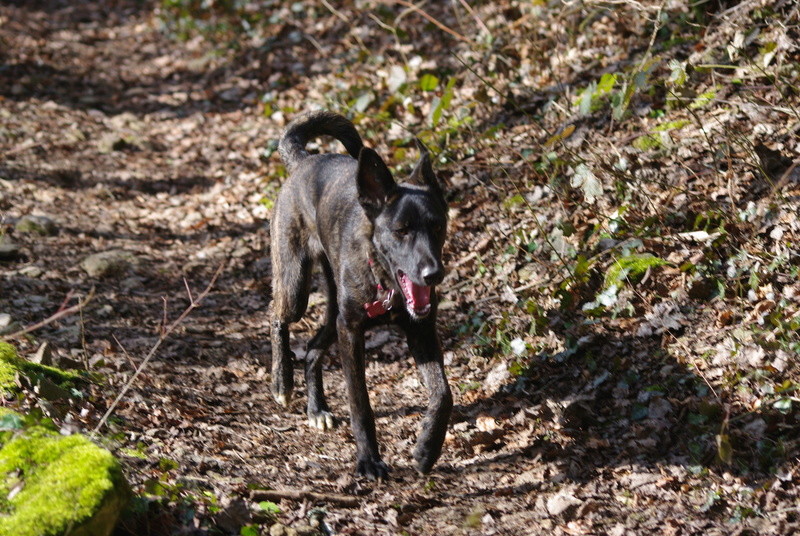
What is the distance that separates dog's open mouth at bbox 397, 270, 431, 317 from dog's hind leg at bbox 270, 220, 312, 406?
4.88 feet

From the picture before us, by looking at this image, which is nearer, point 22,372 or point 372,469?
point 22,372

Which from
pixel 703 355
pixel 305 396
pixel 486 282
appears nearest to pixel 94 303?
pixel 305 396

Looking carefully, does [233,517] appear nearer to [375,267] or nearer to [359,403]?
[359,403]

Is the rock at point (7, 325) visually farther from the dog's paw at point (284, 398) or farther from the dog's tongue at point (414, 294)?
the dog's tongue at point (414, 294)

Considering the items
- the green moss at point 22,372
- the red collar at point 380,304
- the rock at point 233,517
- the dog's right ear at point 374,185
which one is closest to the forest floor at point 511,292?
the rock at point 233,517

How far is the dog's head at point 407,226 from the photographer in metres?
4.81

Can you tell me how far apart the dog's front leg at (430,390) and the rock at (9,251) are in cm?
478

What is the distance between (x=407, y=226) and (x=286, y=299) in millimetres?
1850

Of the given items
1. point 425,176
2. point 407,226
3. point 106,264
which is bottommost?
point 106,264

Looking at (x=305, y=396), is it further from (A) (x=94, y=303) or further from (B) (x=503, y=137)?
(B) (x=503, y=137)

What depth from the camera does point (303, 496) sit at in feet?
14.9

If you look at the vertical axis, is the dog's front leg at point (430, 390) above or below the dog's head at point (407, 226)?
below

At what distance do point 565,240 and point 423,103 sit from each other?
158 inches

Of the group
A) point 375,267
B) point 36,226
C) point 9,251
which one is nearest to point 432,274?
point 375,267
